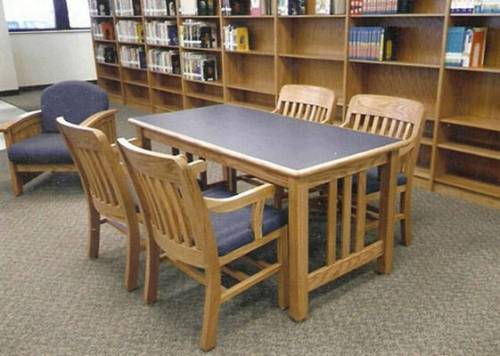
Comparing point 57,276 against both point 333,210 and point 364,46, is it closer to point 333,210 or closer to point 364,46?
point 333,210

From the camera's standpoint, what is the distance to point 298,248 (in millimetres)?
2033

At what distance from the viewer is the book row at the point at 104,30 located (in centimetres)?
720

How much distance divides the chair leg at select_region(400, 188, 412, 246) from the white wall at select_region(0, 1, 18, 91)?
7.28 metres

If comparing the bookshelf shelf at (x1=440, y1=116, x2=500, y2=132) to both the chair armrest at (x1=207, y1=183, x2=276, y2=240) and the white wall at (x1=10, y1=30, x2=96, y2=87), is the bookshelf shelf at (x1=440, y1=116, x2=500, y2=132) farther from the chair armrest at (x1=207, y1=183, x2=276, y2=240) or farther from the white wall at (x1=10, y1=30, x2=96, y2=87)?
the white wall at (x1=10, y1=30, x2=96, y2=87)

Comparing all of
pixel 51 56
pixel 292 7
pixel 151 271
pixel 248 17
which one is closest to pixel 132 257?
pixel 151 271

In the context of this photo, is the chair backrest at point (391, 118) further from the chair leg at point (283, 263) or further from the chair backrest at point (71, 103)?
the chair backrest at point (71, 103)

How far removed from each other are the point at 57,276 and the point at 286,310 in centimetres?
125

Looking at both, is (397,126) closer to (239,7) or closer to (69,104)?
(69,104)

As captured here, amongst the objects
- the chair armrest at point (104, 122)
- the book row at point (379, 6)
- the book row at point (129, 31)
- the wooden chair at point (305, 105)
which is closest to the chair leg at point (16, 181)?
the chair armrest at point (104, 122)

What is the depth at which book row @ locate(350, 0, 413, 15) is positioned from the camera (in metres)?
A: 3.47

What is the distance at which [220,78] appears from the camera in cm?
552

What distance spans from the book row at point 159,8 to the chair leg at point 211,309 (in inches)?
177

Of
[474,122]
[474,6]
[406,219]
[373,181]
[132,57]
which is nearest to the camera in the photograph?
[373,181]

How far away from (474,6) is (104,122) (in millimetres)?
2706
